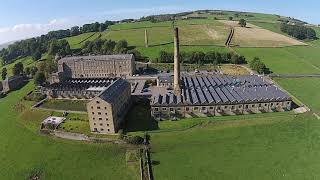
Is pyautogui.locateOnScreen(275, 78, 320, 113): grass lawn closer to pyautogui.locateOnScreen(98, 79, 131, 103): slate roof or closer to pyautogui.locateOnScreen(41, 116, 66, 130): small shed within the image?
Answer: pyautogui.locateOnScreen(98, 79, 131, 103): slate roof

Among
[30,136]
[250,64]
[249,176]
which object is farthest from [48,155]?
[250,64]

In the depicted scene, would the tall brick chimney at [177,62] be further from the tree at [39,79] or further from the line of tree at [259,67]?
the tree at [39,79]

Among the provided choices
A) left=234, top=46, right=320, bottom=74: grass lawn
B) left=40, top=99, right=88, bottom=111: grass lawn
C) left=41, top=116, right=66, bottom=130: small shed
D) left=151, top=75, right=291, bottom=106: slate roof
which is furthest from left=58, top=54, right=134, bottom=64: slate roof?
left=234, top=46, right=320, bottom=74: grass lawn

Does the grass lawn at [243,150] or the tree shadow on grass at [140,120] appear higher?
the tree shadow on grass at [140,120]

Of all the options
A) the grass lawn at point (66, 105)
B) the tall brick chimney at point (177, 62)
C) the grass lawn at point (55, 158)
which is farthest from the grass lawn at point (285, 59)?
the grass lawn at point (55, 158)

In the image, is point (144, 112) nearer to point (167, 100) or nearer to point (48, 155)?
point (167, 100)

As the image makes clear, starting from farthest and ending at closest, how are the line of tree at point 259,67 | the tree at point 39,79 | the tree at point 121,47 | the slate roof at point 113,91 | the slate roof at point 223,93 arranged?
the tree at point 121,47, the line of tree at point 259,67, the tree at point 39,79, the slate roof at point 223,93, the slate roof at point 113,91
